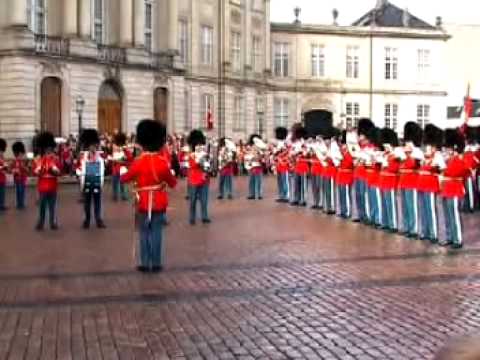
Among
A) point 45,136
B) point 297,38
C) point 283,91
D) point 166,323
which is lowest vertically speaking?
point 166,323

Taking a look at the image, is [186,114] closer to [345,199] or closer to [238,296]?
[345,199]

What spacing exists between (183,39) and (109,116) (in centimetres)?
1043

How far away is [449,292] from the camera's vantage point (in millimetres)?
9906

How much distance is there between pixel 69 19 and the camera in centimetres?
4128

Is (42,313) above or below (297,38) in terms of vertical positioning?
below

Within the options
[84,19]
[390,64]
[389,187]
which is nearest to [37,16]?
[84,19]

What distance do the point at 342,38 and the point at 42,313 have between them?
61.0 m

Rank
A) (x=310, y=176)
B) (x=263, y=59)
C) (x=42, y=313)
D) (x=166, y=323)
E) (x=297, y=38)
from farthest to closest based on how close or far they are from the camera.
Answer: (x=297, y=38) < (x=263, y=59) < (x=310, y=176) < (x=42, y=313) < (x=166, y=323)

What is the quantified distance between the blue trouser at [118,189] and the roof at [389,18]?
51.2 meters

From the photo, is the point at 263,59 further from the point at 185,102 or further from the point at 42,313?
the point at 42,313

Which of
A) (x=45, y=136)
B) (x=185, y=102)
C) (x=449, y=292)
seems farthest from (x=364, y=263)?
(x=185, y=102)

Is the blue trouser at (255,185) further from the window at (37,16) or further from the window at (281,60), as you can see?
the window at (281,60)

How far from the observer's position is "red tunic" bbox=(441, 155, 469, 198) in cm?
1414

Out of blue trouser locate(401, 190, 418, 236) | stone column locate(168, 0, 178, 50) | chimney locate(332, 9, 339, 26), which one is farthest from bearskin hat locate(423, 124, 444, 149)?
chimney locate(332, 9, 339, 26)
